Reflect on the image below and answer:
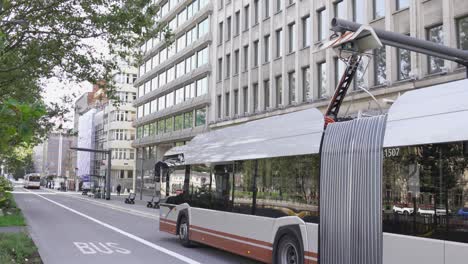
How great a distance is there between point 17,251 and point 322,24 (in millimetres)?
24604

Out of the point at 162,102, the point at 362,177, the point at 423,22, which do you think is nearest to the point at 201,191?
the point at 362,177

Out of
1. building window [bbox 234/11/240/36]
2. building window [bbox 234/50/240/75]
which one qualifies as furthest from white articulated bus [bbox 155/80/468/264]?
building window [bbox 234/11/240/36]

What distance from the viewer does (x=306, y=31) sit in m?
33.2

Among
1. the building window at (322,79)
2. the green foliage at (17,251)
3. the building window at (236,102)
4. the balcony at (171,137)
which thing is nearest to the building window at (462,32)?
the building window at (322,79)

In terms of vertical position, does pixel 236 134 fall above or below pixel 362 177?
above

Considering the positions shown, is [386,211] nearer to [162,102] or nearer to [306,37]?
[306,37]

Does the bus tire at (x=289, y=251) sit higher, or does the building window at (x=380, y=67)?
the building window at (x=380, y=67)

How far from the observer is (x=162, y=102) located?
199 ft

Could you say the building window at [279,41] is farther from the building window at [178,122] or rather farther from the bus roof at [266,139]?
the bus roof at [266,139]

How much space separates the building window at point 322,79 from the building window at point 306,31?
2.08 meters

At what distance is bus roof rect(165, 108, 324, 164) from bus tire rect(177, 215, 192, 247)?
5.72ft

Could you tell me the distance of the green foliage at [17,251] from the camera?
32.7 ft

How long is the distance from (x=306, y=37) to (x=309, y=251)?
26.1m

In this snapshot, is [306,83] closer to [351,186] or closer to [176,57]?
[351,186]
